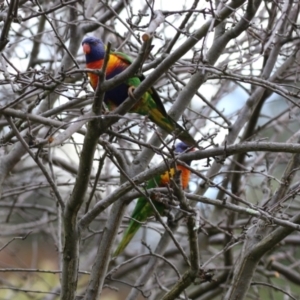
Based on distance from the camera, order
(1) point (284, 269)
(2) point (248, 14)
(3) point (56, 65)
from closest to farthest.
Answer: (2) point (248, 14), (3) point (56, 65), (1) point (284, 269)

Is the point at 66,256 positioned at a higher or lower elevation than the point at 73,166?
lower

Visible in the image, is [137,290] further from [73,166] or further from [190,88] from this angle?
[73,166]

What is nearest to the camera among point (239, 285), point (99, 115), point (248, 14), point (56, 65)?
point (99, 115)

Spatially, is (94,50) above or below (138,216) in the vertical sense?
above

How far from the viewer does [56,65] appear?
4672mm

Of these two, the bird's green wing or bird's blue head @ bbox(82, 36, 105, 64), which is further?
the bird's green wing

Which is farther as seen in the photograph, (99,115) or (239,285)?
(239,285)

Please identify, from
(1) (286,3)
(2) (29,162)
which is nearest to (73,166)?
(2) (29,162)

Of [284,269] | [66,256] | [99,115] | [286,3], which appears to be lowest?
[66,256]

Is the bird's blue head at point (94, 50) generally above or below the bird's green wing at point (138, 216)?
above

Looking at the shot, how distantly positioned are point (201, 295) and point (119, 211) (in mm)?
2064

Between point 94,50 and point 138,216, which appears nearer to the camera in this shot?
point 94,50

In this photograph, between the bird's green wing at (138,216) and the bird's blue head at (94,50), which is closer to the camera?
the bird's blue head at (94,50)

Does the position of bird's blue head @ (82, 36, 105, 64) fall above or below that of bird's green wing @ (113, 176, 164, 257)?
above
